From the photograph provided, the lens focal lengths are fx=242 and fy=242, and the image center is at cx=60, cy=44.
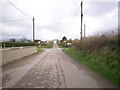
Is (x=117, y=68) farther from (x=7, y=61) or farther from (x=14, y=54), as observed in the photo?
(x=14, y=54)

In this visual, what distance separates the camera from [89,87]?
10117mm

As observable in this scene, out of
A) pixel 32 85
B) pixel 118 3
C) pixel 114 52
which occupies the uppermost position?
pixel 118 3

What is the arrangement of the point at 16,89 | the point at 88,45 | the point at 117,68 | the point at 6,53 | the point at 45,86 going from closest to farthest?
the point at 16,89 → the point at 45,86 → the point at 117,68 → the point at 6,53 → the point at 88,45

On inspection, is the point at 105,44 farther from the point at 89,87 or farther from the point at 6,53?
the point at 89,87

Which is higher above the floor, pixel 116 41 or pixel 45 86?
pixel 116 41

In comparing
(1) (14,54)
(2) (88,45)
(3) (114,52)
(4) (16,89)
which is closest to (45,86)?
(4) (16,89)

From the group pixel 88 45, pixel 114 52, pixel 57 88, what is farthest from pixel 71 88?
pixel 88 45

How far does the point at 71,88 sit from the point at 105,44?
14820 mm

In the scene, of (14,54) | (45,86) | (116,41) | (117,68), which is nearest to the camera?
(45,86)

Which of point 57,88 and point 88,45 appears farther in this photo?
point 88,45

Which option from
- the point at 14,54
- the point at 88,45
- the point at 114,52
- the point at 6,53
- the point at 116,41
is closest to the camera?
the point at 114,52

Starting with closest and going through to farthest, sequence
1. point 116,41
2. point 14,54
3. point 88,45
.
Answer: point 116,41, point 14,54, point 88,45

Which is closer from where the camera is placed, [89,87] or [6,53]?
[89,87]

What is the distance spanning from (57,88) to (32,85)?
1.34m
